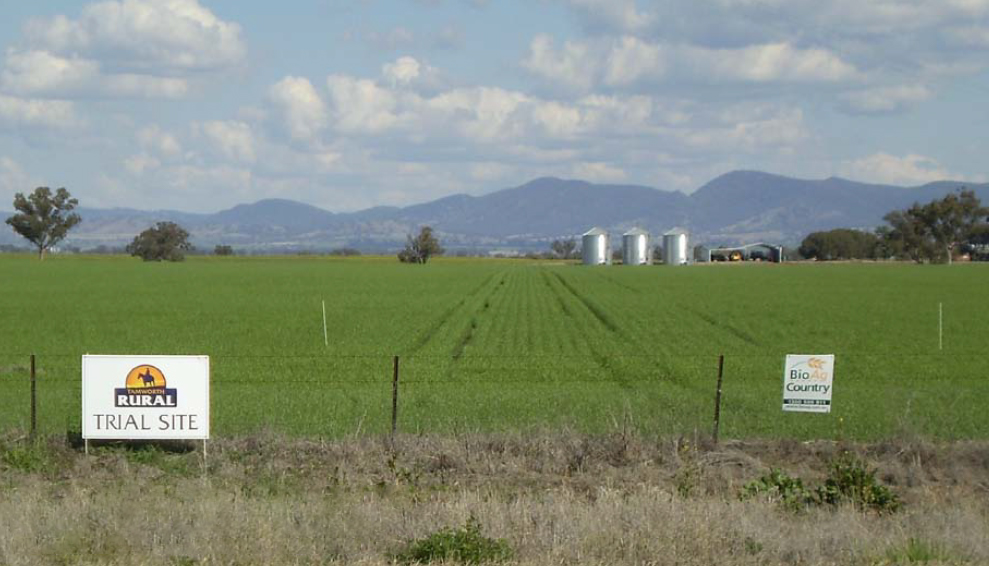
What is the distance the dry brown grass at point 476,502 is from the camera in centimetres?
905

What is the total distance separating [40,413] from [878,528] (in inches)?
552

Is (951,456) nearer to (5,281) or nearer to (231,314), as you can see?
(231,314)

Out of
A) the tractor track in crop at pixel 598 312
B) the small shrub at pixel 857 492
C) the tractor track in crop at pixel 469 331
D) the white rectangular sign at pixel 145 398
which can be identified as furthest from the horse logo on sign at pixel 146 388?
the tractor track in crop at pixel 598 312

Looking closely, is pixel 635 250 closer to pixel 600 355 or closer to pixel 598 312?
pixel 598 312

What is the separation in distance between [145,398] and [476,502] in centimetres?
562

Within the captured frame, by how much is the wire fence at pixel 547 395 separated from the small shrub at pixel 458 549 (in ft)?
20.2

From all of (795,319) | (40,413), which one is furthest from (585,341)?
(40,413)

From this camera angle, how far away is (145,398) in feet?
46.8

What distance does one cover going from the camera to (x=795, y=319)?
44.7m

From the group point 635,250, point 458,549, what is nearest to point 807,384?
point 458,549

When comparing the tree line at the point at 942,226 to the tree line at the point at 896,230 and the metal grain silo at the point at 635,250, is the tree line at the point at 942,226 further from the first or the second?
the metal grain silo at the point at 635,250

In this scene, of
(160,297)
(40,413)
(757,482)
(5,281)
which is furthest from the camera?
(5,281)

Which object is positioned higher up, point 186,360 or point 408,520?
point 186,360

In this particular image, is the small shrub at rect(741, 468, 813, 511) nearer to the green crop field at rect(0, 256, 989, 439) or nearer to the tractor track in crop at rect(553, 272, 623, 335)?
the green crop field at rect(0, 256, 989, 439)
